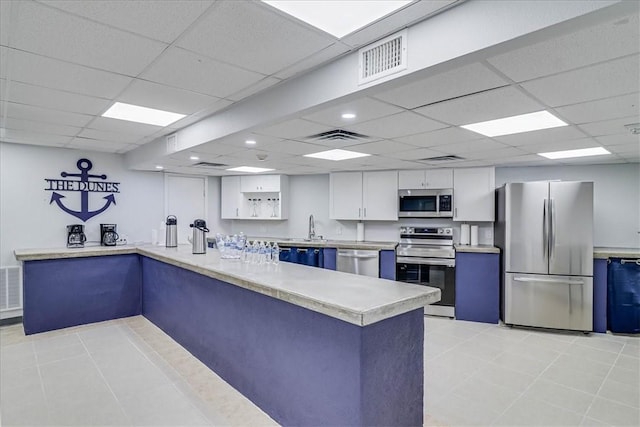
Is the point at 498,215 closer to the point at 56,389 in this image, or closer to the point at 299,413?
the point at 299,413

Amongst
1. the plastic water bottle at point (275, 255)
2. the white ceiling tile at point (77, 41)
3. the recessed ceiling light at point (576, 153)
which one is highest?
the white ceiling tile at point (77, 41)

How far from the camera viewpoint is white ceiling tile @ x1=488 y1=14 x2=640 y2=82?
1.43m

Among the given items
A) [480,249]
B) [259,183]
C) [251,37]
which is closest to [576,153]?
[480,249]

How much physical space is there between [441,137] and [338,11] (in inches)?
79.4

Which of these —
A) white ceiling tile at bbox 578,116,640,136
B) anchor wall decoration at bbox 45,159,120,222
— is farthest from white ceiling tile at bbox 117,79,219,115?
white ceiling tile at bbox 578,116,640,136

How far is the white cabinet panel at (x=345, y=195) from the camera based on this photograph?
19.4 ft

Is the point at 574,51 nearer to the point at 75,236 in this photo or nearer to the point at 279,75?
the point at 279,75

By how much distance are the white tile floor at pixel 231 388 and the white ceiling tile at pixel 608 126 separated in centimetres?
216

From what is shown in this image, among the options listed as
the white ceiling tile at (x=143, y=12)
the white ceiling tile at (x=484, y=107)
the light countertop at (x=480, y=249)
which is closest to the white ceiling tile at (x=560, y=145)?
the white ceiling tile at (x=484, y=107)

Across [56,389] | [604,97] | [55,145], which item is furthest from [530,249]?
[55,145]

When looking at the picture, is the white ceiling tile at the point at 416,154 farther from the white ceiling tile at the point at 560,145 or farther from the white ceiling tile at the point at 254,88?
the white ceiling tile at the point at 254,88

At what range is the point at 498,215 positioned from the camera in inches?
196

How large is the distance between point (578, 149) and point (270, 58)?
362cm

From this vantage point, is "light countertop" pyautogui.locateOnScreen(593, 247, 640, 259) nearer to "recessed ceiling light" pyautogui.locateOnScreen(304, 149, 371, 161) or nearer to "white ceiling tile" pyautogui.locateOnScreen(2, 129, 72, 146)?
"recessed ceiling light" pyautogui.locateOnScreen(304, 149, 371, 161)
